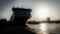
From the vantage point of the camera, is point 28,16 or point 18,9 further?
point 28,16

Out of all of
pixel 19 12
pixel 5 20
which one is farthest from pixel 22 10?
pixel 5 20

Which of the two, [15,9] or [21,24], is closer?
[15,9]

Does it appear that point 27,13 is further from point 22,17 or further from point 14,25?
point 14,25

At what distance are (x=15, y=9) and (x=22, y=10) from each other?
662mm

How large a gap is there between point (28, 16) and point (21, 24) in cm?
101

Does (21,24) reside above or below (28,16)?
below

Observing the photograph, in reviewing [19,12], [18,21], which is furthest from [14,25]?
[19,12]

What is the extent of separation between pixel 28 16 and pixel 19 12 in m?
1.11

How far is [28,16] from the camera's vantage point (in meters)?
11.8

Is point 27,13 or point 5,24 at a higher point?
point 27,13

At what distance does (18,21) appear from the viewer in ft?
36.8

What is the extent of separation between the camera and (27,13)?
453 inches

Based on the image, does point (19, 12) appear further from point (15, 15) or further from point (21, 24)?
point (21, 24)

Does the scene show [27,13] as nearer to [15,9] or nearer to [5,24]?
[15,9]
